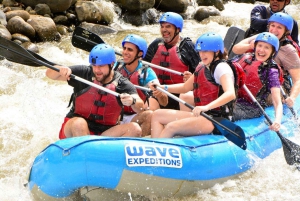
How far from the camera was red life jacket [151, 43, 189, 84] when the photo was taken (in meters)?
5.73

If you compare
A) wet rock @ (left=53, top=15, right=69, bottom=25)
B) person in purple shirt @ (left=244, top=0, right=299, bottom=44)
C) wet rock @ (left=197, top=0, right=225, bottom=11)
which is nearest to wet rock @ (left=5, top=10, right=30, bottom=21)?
wet rock @ (left=53, top=15, right=69, bottom=25)

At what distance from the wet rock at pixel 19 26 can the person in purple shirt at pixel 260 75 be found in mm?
5287

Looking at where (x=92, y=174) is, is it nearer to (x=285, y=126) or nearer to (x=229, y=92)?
(x=229, y=92)

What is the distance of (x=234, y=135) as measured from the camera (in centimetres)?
451

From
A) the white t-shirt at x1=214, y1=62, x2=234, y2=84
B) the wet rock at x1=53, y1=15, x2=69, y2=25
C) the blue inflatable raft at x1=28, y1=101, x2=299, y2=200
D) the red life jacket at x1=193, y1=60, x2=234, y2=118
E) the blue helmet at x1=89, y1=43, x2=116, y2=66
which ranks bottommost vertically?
the wet rock at x1=53, y1=15, x2=69, y2=25

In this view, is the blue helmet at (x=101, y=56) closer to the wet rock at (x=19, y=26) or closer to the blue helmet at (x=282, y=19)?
the blue helmet at (x=282, y=19)

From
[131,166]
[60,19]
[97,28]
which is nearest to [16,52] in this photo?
[131,166]

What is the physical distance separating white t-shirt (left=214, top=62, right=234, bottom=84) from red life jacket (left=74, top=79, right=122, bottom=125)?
0.91m

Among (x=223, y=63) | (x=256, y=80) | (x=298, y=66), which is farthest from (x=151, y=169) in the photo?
(x=298, y=66)

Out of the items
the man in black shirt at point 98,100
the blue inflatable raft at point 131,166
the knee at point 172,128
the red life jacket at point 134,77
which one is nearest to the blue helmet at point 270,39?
the blue inflatable raft at point 131,166

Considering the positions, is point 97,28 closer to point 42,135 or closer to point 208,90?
point 42,135

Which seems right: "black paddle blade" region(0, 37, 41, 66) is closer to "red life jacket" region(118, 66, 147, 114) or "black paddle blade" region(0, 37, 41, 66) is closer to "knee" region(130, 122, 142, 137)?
"red life jacket" region(118, 66, 147, 114)

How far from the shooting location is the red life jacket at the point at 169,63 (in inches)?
226

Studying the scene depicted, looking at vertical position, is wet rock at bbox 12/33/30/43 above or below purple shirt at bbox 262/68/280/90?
below
